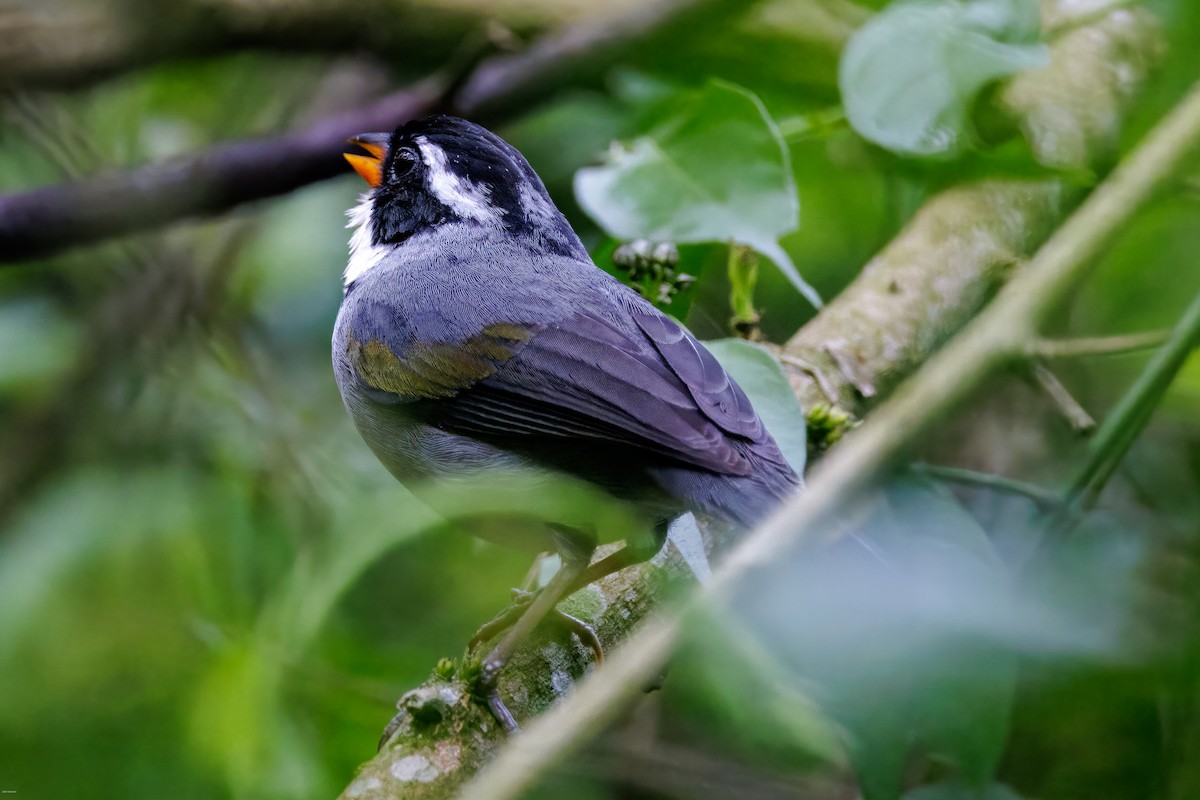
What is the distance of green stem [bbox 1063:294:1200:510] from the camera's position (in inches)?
81.6

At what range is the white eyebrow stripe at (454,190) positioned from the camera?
10.3 ft

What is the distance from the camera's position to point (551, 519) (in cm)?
240

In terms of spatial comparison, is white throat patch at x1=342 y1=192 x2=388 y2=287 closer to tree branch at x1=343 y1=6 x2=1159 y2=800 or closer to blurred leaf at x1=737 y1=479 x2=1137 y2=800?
tree branch at x1=343 y1=6 x2=1159 y2=800

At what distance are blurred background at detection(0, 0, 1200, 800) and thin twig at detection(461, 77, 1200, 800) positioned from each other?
0.20 ft

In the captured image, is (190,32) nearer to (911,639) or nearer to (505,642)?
(505,642)

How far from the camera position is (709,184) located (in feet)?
9.73

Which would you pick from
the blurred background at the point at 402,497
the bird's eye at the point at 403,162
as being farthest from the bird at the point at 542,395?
the bird's eye at the point at 403,162

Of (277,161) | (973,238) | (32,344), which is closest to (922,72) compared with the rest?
(973,238)

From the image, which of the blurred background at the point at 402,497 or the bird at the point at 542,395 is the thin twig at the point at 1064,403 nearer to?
the blurred background at the point at 402,497

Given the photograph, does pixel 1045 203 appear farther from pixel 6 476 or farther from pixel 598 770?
pixel 6 476

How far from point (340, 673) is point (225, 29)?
3100 mm

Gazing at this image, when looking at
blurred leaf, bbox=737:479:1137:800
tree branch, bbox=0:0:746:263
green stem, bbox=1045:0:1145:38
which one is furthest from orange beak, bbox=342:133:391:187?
blurred leaf, bbox=737:479:1137:800

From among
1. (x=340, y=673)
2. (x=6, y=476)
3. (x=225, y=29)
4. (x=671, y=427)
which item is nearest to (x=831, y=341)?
(x=671, y=427)

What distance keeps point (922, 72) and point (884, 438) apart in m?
1.97
